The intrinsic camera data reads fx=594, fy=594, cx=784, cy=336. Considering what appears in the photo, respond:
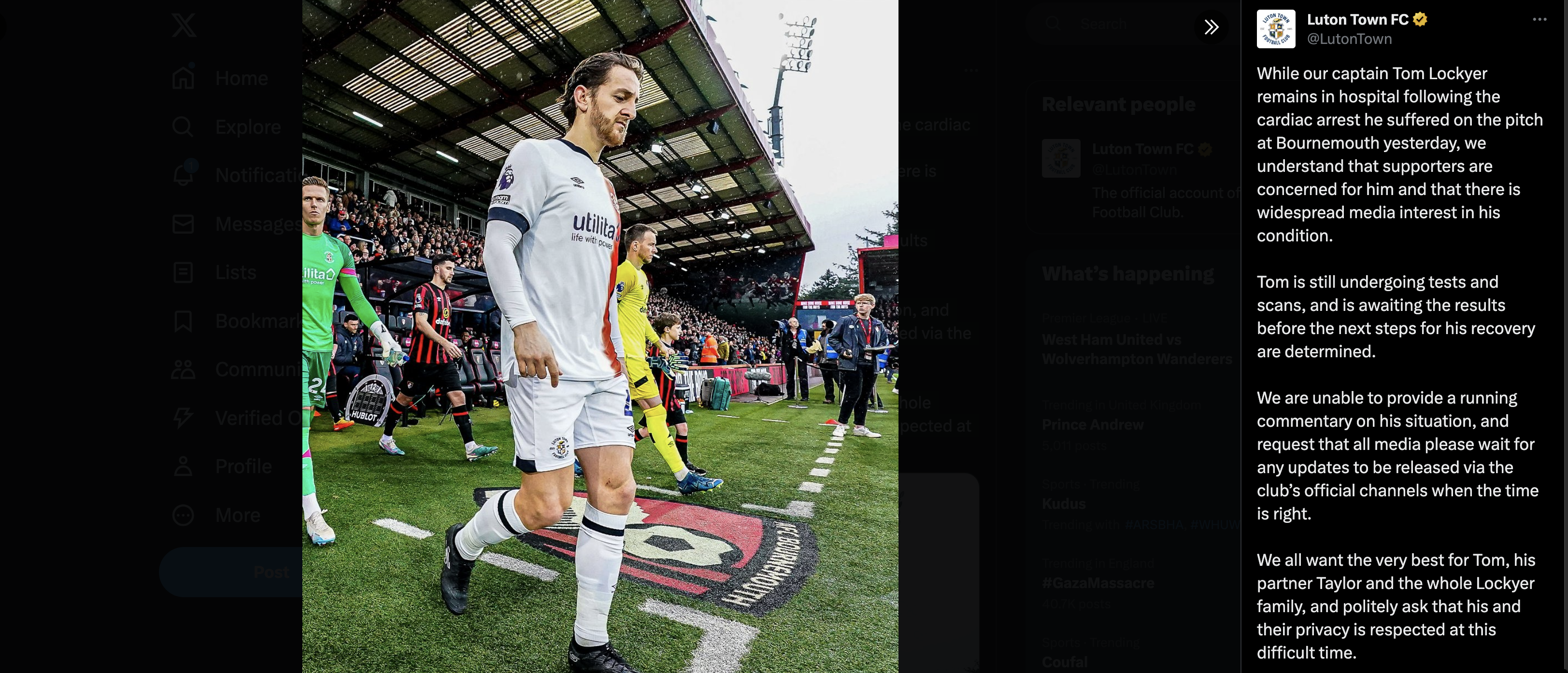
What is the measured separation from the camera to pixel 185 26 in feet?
4.63

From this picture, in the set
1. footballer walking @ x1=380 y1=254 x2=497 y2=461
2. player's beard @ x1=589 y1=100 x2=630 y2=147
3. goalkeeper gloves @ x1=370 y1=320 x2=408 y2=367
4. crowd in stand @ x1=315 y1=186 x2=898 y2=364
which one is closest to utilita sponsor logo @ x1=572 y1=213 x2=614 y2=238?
player's beard @ x1=589 y1=100 x2=630 y2=147

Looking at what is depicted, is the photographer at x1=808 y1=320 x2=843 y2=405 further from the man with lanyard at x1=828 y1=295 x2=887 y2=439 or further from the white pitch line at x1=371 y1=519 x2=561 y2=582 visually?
the white pitch line at x1=371 y1=519 x2=561 y2=582

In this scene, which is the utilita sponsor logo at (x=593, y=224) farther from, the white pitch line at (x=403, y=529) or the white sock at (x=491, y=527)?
the white pitch line at (x=403, y=529)

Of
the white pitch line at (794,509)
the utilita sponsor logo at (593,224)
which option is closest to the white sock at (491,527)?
the utilita sponsor logo at (593,224)

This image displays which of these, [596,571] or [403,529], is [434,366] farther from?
[596,571]

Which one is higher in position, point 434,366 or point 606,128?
point 606,128

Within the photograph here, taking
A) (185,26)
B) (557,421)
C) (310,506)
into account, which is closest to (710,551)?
(557,421)

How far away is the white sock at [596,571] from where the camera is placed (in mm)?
1611

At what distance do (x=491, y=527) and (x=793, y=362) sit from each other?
36.4 feet

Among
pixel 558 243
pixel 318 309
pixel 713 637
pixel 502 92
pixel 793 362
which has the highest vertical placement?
pixel 502 92

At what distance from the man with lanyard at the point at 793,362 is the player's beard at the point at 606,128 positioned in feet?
33.7

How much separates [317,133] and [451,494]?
16.2 m

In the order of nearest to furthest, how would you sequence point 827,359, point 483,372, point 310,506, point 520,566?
point 520,566 → point 310,506 → point 483,372 → point 827,359

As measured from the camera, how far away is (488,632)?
5.87 feet
